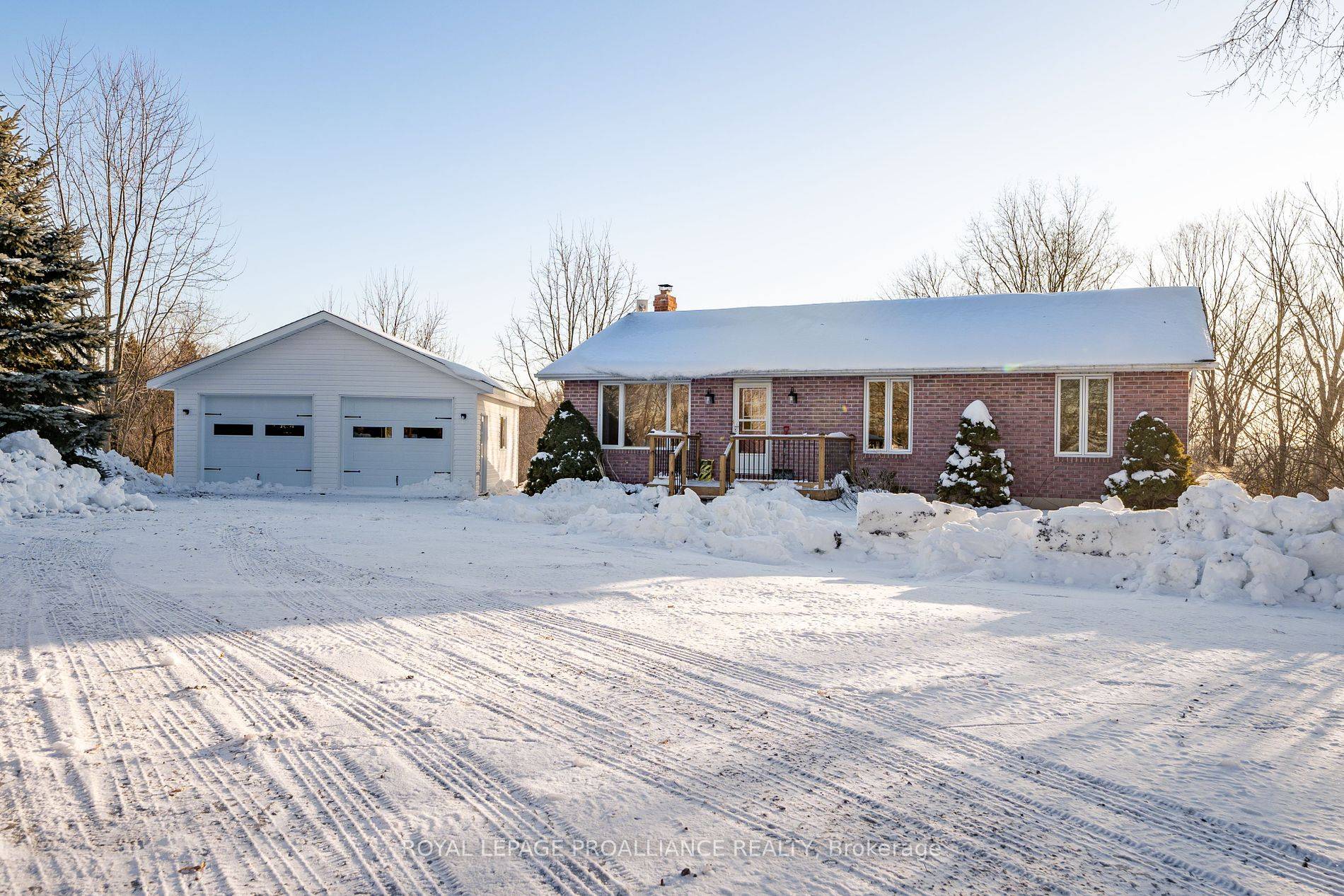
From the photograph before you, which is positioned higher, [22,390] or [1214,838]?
[22,390]

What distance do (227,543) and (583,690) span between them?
7.26m

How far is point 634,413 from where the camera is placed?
1988 centimetres

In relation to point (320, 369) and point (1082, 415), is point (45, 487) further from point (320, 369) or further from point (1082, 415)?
point (1082, 415)

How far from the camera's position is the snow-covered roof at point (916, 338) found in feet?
53.5

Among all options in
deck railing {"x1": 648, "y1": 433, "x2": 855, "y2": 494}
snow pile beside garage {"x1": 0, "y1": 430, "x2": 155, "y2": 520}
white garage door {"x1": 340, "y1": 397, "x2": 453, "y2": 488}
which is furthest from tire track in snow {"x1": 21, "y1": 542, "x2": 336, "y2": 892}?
white garage door {"x1": 340, "y1": 397, "x2": 453, "y2": 488}

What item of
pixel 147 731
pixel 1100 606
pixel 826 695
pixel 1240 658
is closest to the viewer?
pixel 147 731

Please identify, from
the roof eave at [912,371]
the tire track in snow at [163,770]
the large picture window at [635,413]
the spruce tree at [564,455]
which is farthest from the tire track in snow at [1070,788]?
the large picture window at [635,413]

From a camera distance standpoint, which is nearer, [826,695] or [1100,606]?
[826,695]

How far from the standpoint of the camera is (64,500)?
43.6ft

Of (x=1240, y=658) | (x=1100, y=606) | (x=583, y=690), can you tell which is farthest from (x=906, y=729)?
(x=1100, y=606)

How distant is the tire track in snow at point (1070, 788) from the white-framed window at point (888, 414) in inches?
A: 520

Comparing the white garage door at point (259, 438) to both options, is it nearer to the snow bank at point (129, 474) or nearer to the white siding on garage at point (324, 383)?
the white siding on garage at point (324, 383)

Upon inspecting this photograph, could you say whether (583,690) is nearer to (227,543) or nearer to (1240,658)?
(1240,658)

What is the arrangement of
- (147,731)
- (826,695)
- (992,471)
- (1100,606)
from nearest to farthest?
1. (147,731)
2. (826,695)
3. (1100,606)
4. (992,471)
